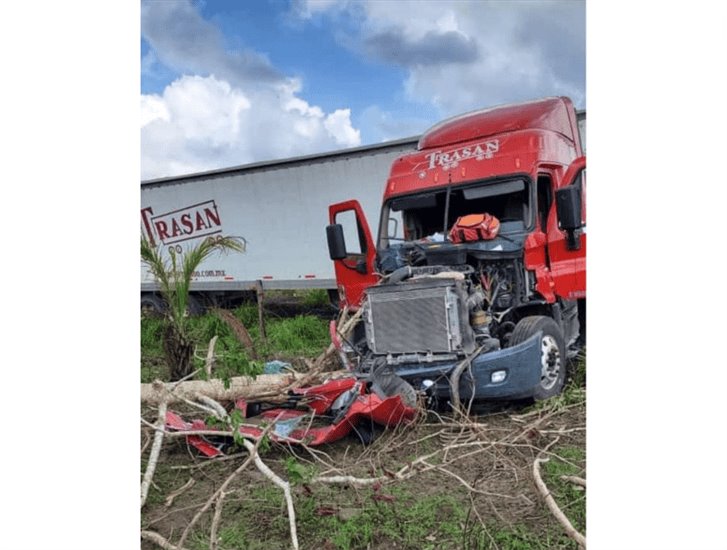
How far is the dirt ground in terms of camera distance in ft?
8.75

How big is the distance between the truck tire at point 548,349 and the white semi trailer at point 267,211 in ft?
13.5

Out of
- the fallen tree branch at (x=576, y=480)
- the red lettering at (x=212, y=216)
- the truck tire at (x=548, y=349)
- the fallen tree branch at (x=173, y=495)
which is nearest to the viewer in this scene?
the fallen tree branch at (x=576, y=480)

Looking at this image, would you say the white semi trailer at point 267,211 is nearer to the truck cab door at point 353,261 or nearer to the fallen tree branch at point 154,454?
the truck cab door at point 353,261

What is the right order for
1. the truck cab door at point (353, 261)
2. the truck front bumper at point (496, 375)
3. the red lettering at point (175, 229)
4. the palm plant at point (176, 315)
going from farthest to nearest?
the red lettering at point (175, 229)
the truck cab door at point (353, 261)
the palm plant at point (176, 315)
the truck front bumper at point (496, 375)

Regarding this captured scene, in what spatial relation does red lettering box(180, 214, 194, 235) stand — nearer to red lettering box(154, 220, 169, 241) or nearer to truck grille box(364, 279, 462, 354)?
red lettering box(154, 220, 169, 241)

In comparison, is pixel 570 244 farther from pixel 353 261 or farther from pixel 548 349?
pixel 353 261

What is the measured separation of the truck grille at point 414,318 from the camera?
4.49 m

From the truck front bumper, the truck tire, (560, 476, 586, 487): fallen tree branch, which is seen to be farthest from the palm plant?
(560, 476, 586, 487): fallen tree branch

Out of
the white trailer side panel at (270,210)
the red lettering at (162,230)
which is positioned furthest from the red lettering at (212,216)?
the red lettering at (162,230)

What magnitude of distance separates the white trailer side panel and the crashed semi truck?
10.6ft

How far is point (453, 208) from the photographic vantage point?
536cm

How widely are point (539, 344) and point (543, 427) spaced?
1.98 feet

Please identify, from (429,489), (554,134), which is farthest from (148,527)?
(554,134)
